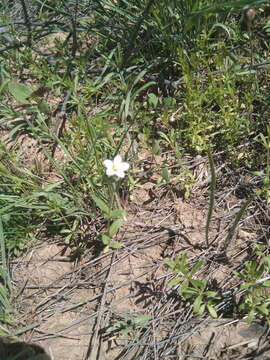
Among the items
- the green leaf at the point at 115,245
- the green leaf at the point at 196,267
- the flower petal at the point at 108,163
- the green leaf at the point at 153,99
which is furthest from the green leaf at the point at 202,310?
the green leaf at the point at 153,99

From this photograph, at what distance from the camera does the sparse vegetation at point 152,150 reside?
1.76 m

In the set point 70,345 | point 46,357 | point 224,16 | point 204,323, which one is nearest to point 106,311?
point 70,345

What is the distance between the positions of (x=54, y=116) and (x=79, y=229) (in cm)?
82

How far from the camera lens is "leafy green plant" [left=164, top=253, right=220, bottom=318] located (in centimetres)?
166

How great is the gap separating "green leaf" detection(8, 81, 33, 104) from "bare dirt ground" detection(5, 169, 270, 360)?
906mm

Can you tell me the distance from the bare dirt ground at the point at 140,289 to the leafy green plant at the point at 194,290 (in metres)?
0.05

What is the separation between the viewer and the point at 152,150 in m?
2.24

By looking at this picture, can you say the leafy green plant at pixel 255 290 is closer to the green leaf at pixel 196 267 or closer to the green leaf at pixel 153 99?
the green leaf at pixel 196 267

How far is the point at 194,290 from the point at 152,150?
85 cm

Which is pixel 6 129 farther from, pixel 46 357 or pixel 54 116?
pixel 46 357

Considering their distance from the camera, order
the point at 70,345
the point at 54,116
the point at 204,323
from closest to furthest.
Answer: the point at 204,323 → the point at 70,345 → the point at 54,116

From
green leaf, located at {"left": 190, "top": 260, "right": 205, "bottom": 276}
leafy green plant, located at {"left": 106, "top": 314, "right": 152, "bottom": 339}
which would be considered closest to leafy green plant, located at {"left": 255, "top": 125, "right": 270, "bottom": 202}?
green leaf, located at {"left": 190, "top": 260, "right": 205, "bottom": 276}

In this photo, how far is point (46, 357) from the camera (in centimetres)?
177

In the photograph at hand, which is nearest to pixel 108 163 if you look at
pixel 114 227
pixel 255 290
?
pixel 114 227
